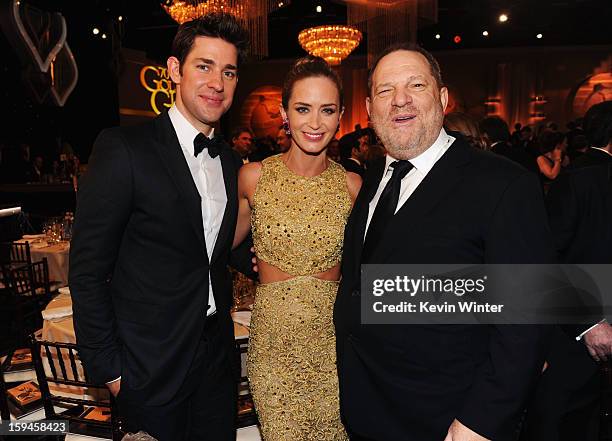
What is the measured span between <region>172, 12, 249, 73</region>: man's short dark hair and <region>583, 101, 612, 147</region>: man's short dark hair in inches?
64.9

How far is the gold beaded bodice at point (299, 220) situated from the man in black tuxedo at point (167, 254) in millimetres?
354

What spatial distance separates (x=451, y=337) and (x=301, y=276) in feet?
2.91

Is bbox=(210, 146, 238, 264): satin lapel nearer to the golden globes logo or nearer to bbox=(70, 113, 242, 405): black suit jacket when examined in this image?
bbox=(70, 113, 242, 405): black suit jacket

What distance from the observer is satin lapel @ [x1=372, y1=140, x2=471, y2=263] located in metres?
1.56

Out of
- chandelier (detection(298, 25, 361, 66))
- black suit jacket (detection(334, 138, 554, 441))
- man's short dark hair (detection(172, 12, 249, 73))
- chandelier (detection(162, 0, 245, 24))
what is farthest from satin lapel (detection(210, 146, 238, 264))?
chandelier (detection(298, 25, 361, 66))

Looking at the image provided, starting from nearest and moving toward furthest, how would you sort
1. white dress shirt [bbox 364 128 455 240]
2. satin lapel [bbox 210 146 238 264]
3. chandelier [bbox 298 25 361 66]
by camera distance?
white dress shirt [bbox 364 128 455 240] → satin lapel [bbox 210 146 238 264] → chandelier [bbox 298 25 361 66]

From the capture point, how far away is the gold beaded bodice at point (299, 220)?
2328 millimetres

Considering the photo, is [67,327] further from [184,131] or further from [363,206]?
[363,206]

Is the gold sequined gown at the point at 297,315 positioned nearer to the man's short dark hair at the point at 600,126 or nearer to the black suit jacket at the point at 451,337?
the black suit jacket at the point at 451,337

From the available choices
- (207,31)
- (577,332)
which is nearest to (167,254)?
(207,31)

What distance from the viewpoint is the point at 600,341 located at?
214 cm

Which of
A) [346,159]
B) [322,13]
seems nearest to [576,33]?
[322,13]

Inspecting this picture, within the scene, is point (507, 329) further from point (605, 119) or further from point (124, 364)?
point (605, 119)

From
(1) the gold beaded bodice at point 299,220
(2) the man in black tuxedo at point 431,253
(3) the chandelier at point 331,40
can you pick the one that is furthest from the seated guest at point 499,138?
(3) the chandelier at point 331,40
